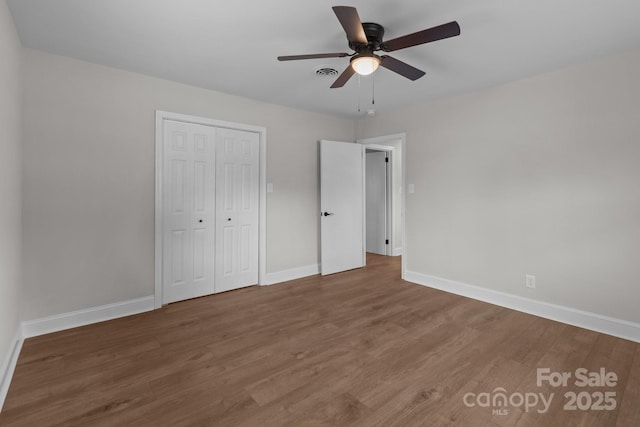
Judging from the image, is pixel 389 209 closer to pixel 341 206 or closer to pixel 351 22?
pixel 341 206

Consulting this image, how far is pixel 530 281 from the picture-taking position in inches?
125

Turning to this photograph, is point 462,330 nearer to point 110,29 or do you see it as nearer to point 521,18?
point 521,18

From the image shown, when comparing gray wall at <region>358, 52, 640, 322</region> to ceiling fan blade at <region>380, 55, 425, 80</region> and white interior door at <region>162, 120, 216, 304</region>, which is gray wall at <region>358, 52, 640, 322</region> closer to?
ceiling fan blade at <region>380, 55, 425, 80</region>

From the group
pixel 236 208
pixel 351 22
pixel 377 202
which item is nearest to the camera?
pixel 351 22

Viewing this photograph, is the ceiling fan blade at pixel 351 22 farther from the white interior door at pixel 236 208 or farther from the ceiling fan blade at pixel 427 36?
the white interior door at pixel 236 208

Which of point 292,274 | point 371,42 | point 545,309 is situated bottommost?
point 545,309

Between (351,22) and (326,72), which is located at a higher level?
(326,72)

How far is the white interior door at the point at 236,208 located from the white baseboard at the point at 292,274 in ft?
0.70

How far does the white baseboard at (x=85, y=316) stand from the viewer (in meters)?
2.62

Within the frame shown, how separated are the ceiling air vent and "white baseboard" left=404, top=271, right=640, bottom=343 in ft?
9.10

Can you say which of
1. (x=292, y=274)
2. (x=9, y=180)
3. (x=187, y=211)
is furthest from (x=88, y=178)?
(x=292, y=274)

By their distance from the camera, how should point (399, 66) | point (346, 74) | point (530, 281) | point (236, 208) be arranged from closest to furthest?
point (399, 66) < point (346, 74) < point (530, 281) < point (236, 208)

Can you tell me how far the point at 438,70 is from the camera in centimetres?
298

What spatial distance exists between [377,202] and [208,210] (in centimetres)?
368
